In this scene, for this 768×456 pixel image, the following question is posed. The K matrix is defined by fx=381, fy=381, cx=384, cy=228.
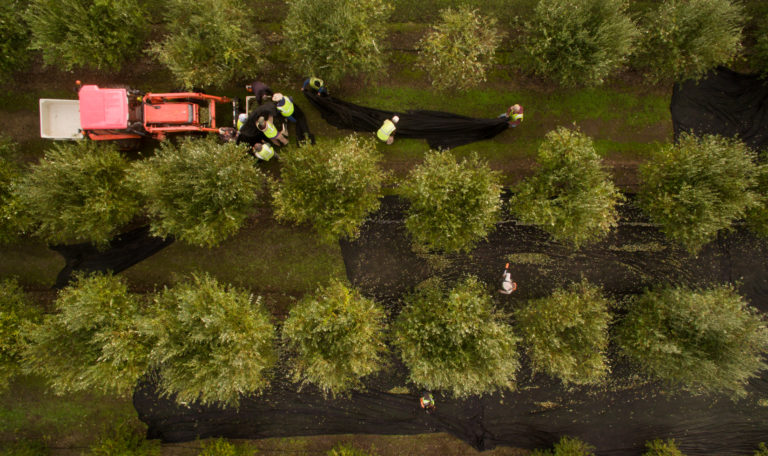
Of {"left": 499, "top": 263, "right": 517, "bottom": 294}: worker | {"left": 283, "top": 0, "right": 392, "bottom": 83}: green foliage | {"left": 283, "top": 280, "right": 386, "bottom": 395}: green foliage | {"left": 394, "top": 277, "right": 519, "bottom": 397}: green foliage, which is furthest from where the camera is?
{"left": 499, "top": 263, "right": 517, "bottom": 294}: worker

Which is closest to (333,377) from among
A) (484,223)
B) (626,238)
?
(484,223)

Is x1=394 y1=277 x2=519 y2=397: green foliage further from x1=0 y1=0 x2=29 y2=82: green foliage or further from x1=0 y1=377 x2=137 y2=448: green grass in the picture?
x1=0 y1=0 x2=29 y2=82: green foliage

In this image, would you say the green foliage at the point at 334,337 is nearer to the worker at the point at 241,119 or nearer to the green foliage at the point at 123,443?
the worker at the point at 241,119

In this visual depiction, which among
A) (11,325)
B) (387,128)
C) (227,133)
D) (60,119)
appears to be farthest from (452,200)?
(11,325)

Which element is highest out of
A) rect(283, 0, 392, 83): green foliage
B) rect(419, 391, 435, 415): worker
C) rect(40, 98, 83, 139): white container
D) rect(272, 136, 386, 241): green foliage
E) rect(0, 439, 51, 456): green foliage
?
rect(283, 0, 392, 83): green foliage

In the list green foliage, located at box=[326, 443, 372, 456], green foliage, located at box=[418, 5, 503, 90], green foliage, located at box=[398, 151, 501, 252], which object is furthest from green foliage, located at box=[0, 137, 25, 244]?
green foliage, located at box=[418, 5, 503, 90]

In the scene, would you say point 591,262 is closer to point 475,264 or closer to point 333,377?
point 475,264

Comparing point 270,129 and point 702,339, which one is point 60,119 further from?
point 702,339
